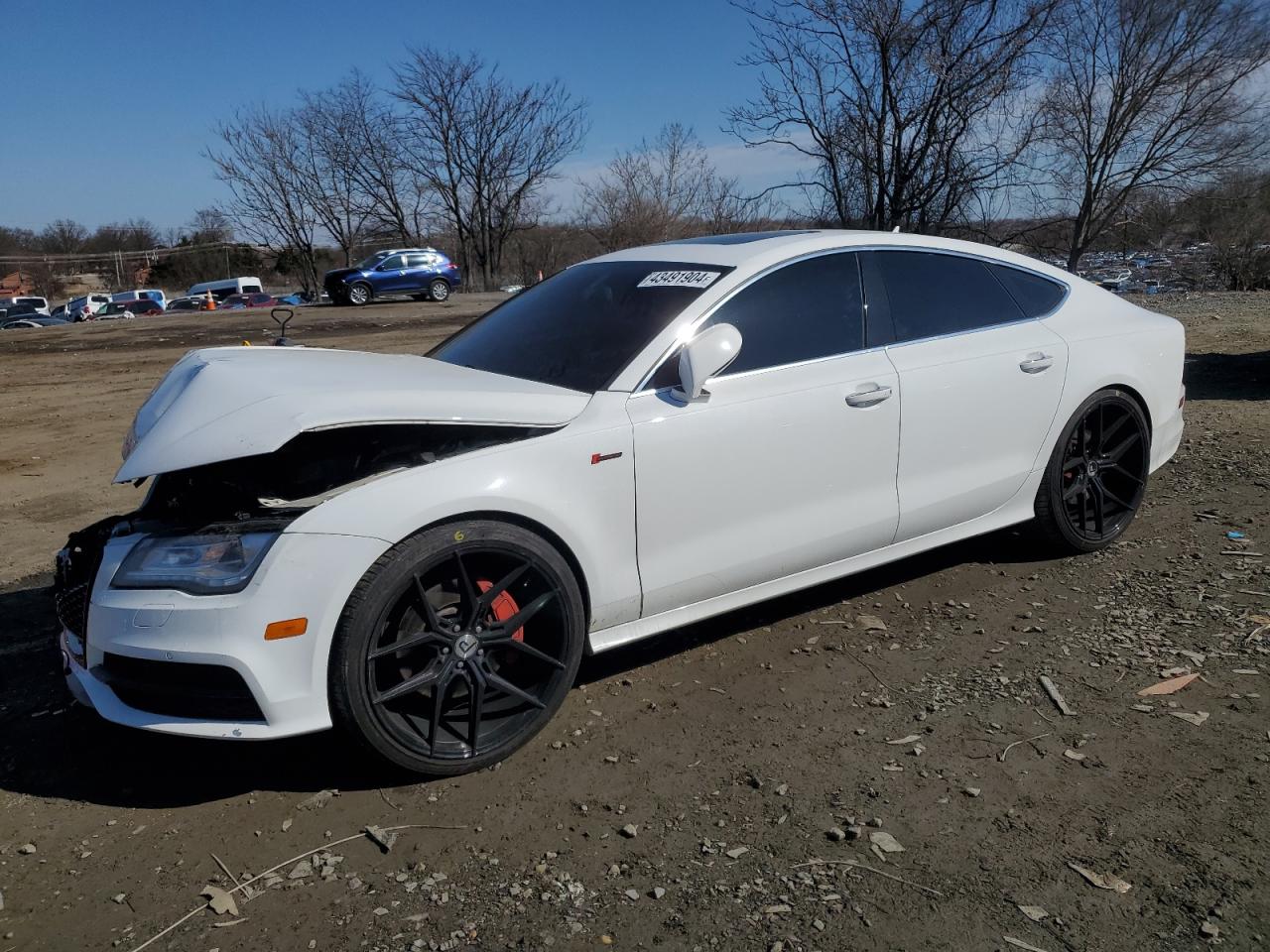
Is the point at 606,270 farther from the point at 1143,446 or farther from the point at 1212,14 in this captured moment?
the point at 1212,14

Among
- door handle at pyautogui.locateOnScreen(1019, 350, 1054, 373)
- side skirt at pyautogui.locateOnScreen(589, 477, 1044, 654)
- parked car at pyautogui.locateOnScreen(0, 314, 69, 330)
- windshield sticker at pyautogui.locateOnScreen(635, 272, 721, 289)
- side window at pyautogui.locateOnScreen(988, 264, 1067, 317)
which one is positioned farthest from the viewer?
parked car at pyautogui.locateOnScreen(0, 314, 69, 330)

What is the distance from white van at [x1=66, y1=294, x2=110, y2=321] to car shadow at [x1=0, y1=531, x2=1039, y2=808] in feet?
129

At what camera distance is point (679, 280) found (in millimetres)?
3664

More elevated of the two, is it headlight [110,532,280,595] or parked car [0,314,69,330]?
parked car [0,314,69,330]

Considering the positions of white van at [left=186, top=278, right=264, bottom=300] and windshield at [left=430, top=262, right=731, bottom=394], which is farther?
white van at [left=186, top=278, right=264, bottom=300]

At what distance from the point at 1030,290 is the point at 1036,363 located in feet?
1.50

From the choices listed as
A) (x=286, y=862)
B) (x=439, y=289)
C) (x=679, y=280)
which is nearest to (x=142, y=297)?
(x=439, y=289)

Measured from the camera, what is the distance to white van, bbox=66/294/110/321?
124 ft

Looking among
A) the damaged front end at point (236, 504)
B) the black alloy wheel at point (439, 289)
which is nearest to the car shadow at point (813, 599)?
the damaged front end at point (236, 504)

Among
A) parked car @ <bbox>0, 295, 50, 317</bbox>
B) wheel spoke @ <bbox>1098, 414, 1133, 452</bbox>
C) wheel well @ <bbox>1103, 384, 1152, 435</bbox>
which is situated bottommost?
wheel spoke @ <bbox>1098, 414, 1133, 452</bbox>

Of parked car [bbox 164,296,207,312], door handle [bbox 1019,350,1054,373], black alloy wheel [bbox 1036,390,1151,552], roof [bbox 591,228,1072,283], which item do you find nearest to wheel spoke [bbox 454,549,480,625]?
roof [bbox 591,228,1072,283]

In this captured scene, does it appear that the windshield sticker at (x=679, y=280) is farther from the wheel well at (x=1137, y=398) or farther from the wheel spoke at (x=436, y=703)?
the wheel well at (x=1137, y=398)

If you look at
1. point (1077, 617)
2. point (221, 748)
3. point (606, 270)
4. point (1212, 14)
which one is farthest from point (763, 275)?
point (1212, 14)

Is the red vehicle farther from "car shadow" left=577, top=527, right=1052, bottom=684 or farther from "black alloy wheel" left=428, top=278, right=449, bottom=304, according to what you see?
"car shadow" left=577, top=527, right=1052, bottom=684
